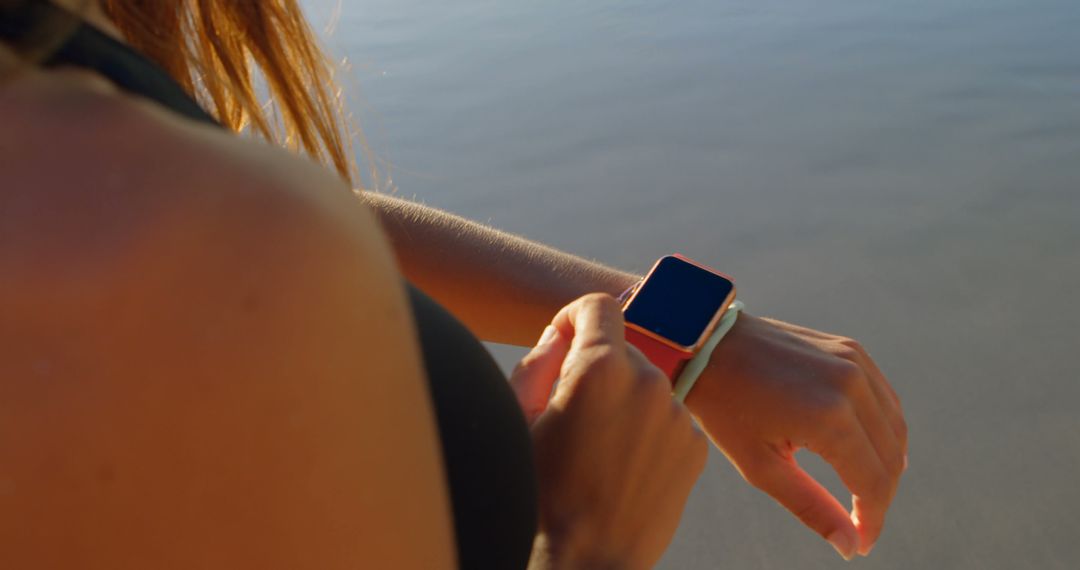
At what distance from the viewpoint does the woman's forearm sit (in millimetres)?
1038

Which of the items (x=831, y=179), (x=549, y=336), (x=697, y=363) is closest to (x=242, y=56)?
(x=549, y=336)

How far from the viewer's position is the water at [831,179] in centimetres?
133

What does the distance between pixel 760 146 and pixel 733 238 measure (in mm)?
379

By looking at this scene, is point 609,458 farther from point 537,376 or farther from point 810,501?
point 810,501

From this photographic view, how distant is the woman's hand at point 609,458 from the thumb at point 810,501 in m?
0.16

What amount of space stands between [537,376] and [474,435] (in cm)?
20

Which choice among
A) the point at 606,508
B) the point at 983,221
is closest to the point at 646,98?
the point at 983,221

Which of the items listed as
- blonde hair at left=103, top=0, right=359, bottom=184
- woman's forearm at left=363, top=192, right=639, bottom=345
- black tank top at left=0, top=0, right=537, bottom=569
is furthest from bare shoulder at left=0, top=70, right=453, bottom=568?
woman's forearm at left=363, top=192, right=639, bottom=345

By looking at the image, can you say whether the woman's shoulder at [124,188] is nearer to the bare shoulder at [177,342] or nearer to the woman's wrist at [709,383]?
the bare shoulder at [177,342]

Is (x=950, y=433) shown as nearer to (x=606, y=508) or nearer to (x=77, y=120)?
(x=606, y=508)

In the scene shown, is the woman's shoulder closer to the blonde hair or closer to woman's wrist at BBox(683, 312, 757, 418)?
the blonde hair

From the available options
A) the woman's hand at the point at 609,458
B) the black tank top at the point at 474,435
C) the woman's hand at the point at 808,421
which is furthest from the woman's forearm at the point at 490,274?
the black tank top at the point at 474,435

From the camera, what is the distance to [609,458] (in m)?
0.70

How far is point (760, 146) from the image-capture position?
2.11 meters
